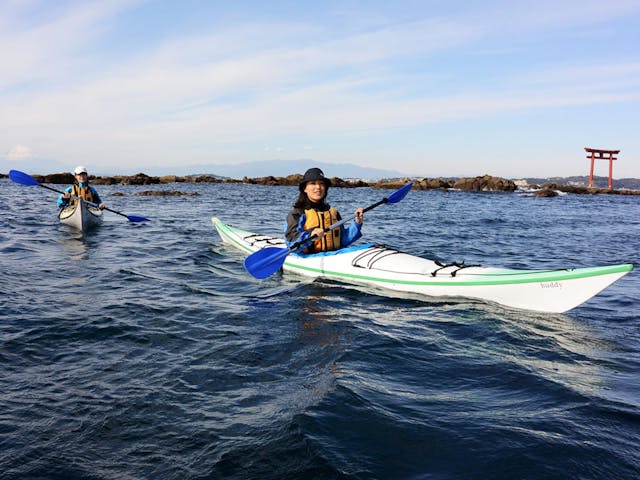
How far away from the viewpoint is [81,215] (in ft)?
36.8

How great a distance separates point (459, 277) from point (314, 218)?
2.36 metres

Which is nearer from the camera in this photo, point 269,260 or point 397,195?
point 269,260

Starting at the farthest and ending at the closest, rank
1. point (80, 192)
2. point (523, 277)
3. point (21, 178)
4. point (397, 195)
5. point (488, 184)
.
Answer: point (488, 184), point (80, 192), point (21, 178), point (397, 195), point (523, 277)

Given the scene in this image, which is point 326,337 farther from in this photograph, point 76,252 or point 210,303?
point 76,252

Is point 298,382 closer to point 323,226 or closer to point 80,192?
point 323,226

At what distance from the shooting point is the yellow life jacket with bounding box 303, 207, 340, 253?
6938 mm

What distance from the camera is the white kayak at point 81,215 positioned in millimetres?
11189

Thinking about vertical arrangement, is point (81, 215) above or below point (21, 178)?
below

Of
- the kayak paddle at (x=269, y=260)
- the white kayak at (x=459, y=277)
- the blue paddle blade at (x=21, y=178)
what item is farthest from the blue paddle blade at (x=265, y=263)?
the blue paddle blade at (x=21, y=178)

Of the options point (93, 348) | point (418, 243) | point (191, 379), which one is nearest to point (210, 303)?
point (93, 348)

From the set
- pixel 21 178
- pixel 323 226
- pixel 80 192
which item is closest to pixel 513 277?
pixel 323 226

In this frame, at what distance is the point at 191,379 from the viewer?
11.6ft

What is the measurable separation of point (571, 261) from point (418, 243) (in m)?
3.61

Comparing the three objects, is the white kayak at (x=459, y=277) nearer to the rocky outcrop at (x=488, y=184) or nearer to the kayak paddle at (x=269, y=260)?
the kayak paddle at (x=269, y=260)
